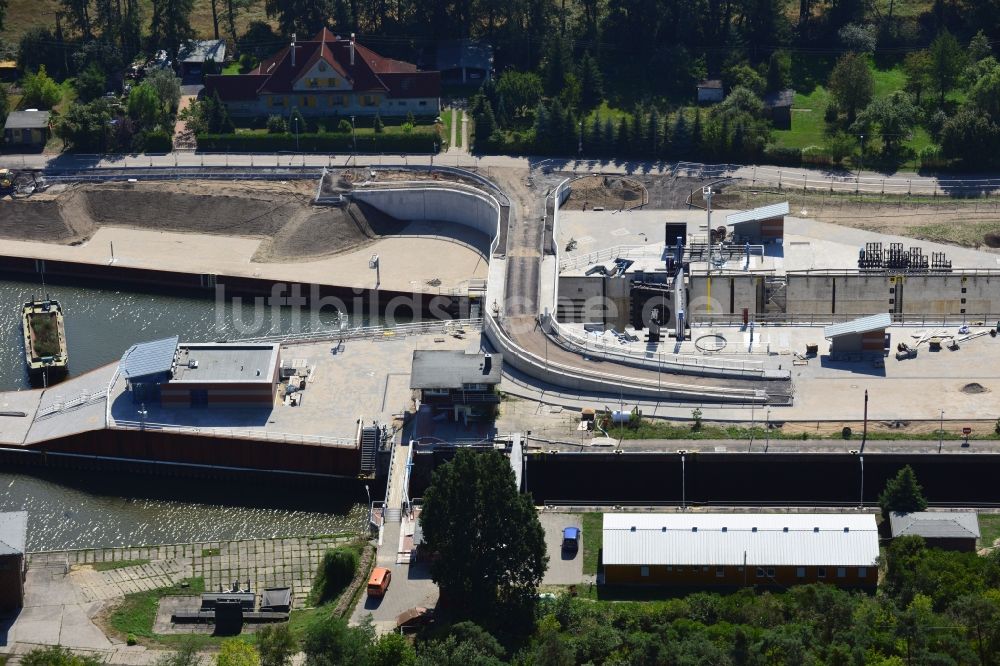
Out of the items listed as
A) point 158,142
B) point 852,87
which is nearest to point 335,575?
point 158,142

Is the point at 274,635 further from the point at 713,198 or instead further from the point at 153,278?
the point at 713,198

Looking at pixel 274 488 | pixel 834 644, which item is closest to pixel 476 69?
pixel 274 488

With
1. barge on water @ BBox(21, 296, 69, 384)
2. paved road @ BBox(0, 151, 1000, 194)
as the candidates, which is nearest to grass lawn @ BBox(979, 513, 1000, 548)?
paved road @ BBox(0, 151, 1000, 194)

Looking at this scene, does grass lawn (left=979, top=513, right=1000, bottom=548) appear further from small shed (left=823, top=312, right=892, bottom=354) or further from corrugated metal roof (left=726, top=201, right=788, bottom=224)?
corrugated metal roof (left=726, top=201, right=788, bottom=224)

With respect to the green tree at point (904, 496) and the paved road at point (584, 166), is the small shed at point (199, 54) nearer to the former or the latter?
the paved road at point (584, 166)

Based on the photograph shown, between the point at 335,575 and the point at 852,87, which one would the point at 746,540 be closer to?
the point at 335,575

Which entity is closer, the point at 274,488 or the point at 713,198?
the point at 274,488

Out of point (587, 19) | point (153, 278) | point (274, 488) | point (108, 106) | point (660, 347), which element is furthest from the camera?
point (587, 19)

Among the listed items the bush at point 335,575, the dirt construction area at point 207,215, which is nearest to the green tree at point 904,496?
the bush at point 335,575
